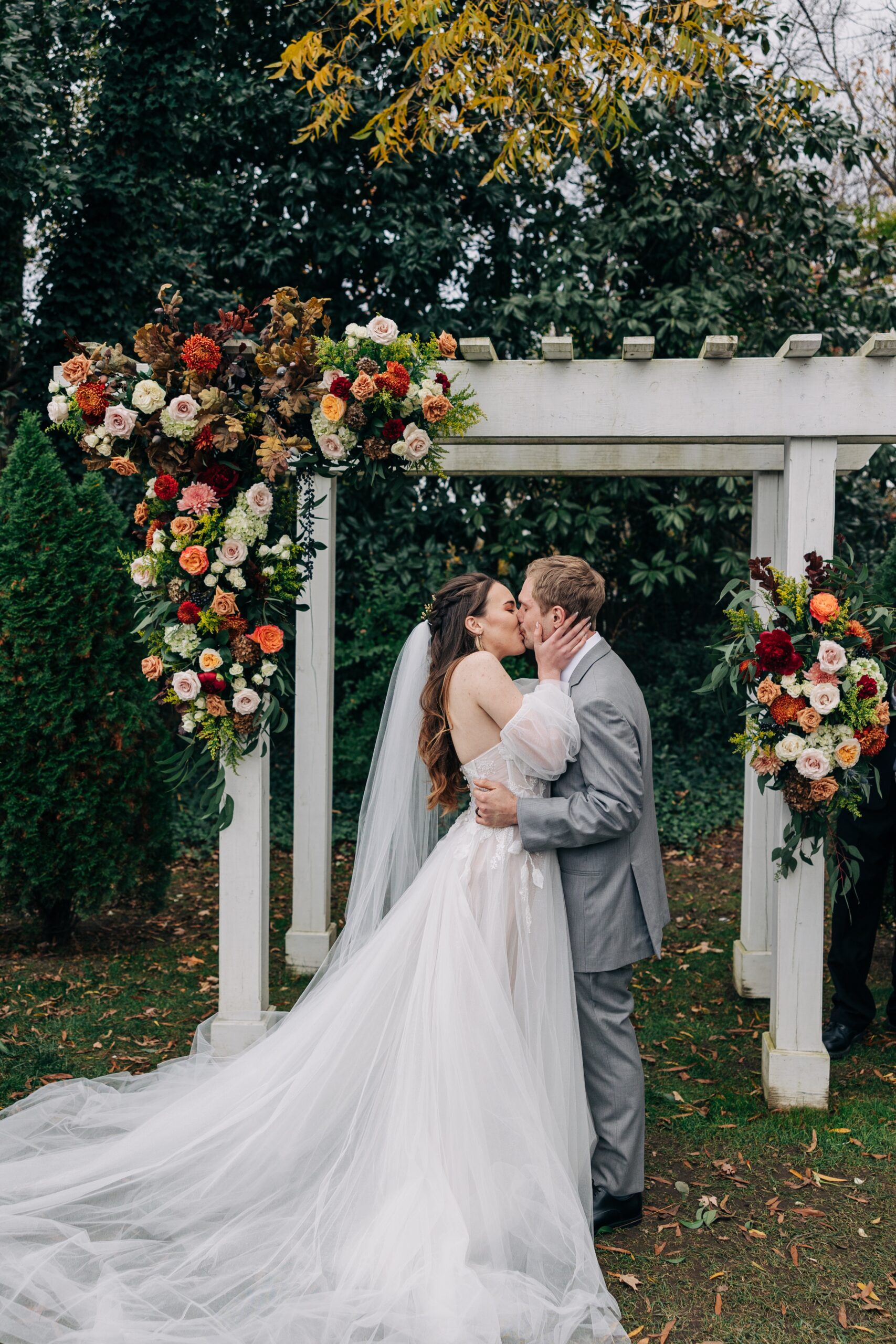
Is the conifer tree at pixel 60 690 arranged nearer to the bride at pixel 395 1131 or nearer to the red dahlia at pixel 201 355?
the bride at pixel 395 1131

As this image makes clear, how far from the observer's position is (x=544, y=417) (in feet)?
14.1

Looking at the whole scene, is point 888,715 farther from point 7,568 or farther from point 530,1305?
point 7,568

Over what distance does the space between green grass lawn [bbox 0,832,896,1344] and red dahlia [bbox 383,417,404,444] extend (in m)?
2.79

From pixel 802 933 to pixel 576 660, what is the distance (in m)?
1.64

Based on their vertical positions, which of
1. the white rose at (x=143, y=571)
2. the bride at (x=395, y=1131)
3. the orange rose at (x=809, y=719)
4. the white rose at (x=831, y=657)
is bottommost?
the bride at (x=395, y=1131)

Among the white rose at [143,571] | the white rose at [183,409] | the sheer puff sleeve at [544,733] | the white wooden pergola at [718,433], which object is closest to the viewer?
the sheer puff sleeve at [544,733]

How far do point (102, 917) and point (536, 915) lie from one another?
4.32 m

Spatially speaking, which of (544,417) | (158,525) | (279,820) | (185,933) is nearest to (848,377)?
(544,417)

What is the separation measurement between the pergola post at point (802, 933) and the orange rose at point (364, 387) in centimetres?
169

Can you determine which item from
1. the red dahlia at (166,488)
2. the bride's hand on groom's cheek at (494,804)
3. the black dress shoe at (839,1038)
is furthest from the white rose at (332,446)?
the black dress shoe at (839,1038)

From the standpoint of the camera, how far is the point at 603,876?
3.56m

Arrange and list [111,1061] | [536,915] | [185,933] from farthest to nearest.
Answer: [185,933] < [111,1061] < [536,915]

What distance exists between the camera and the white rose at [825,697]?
12.7 ft

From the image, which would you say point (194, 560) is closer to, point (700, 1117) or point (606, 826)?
point (606, 826)
